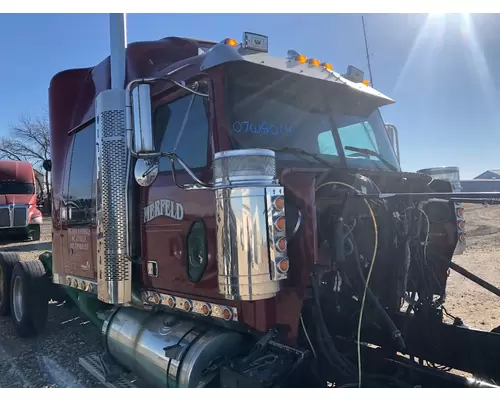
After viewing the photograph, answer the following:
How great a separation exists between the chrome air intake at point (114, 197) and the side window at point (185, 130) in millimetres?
297

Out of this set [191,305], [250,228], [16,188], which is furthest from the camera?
[16,188]

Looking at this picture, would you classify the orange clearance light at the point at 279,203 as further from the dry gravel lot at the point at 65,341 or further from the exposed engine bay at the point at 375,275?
the dry gravel lot at the point at 65,341

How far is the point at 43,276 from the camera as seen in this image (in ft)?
19.4

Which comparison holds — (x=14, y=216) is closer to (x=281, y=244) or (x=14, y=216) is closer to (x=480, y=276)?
(x=480, y=276)

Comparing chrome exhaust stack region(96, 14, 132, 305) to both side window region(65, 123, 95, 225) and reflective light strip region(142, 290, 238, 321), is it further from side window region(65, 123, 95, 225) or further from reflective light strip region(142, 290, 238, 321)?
side window region(65, 123, 95, 225)

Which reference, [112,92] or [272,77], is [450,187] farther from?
[112,92]

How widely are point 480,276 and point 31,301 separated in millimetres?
7336

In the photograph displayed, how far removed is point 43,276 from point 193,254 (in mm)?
3608

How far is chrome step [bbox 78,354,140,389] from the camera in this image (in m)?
3.50

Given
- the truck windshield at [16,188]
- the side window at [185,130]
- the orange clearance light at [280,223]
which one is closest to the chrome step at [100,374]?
the side window at [185,130]

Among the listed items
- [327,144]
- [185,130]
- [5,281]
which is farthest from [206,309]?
[5,281]

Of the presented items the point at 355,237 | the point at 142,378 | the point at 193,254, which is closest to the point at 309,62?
the point at 355,237

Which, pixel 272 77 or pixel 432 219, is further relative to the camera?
pixel 432 219

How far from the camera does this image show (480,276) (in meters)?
8.49
